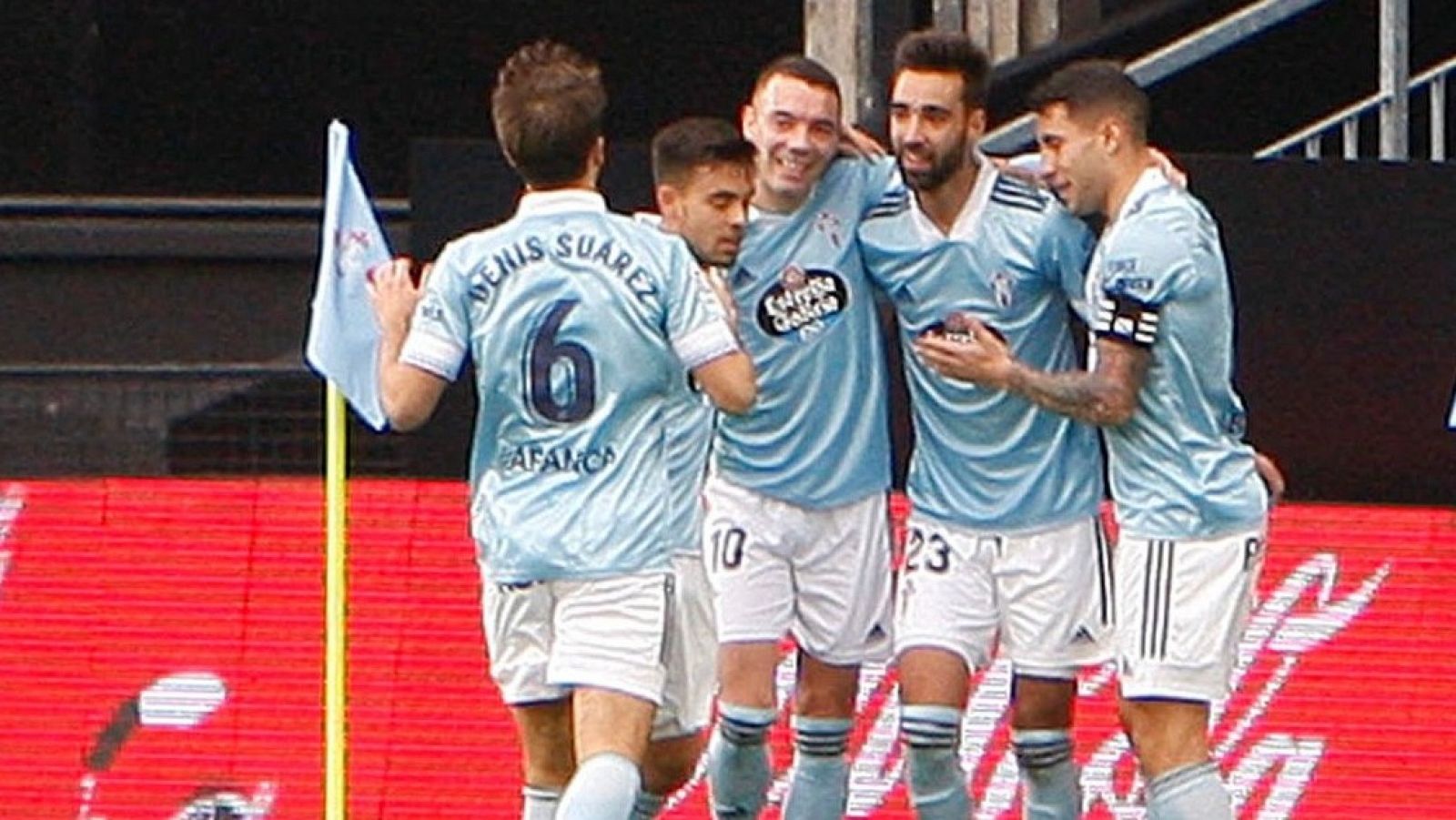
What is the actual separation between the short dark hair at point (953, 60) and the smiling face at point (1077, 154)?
34cm

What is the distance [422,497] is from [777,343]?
5.75 ft

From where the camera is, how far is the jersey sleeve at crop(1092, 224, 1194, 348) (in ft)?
32.6

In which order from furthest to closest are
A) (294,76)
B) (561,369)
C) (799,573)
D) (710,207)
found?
1. (294,76)
2. (799,573)
3. (710,207)
4. (561,369)

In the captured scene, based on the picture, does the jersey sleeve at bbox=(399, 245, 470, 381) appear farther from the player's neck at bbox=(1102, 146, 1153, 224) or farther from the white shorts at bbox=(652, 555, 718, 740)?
the player's neck at bbox=(1102, 146, 1153, 224)

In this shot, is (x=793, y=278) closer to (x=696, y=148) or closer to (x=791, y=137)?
(x=791, y=137)

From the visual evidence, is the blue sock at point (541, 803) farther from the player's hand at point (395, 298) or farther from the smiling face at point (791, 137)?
the smiling face at point (791, 137)

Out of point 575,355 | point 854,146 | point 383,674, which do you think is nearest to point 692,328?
point 575,355

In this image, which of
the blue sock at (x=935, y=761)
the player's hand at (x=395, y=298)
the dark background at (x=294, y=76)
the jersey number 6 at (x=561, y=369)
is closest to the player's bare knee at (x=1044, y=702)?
the blue sock at (x=935, y=761)

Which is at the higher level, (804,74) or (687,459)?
(804,74)

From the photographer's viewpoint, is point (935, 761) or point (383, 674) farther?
point (383, 674)

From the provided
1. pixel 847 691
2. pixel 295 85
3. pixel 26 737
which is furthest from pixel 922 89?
pixel 295 85

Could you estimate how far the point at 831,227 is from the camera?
10.8m

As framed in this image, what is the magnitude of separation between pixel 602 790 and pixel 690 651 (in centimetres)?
58

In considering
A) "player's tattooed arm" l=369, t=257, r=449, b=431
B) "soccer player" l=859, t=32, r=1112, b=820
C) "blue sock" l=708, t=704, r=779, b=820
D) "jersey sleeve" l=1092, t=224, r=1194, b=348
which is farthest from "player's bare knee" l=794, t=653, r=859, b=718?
"player's tattooed arm" l=369, t=257, r=449, b=431
